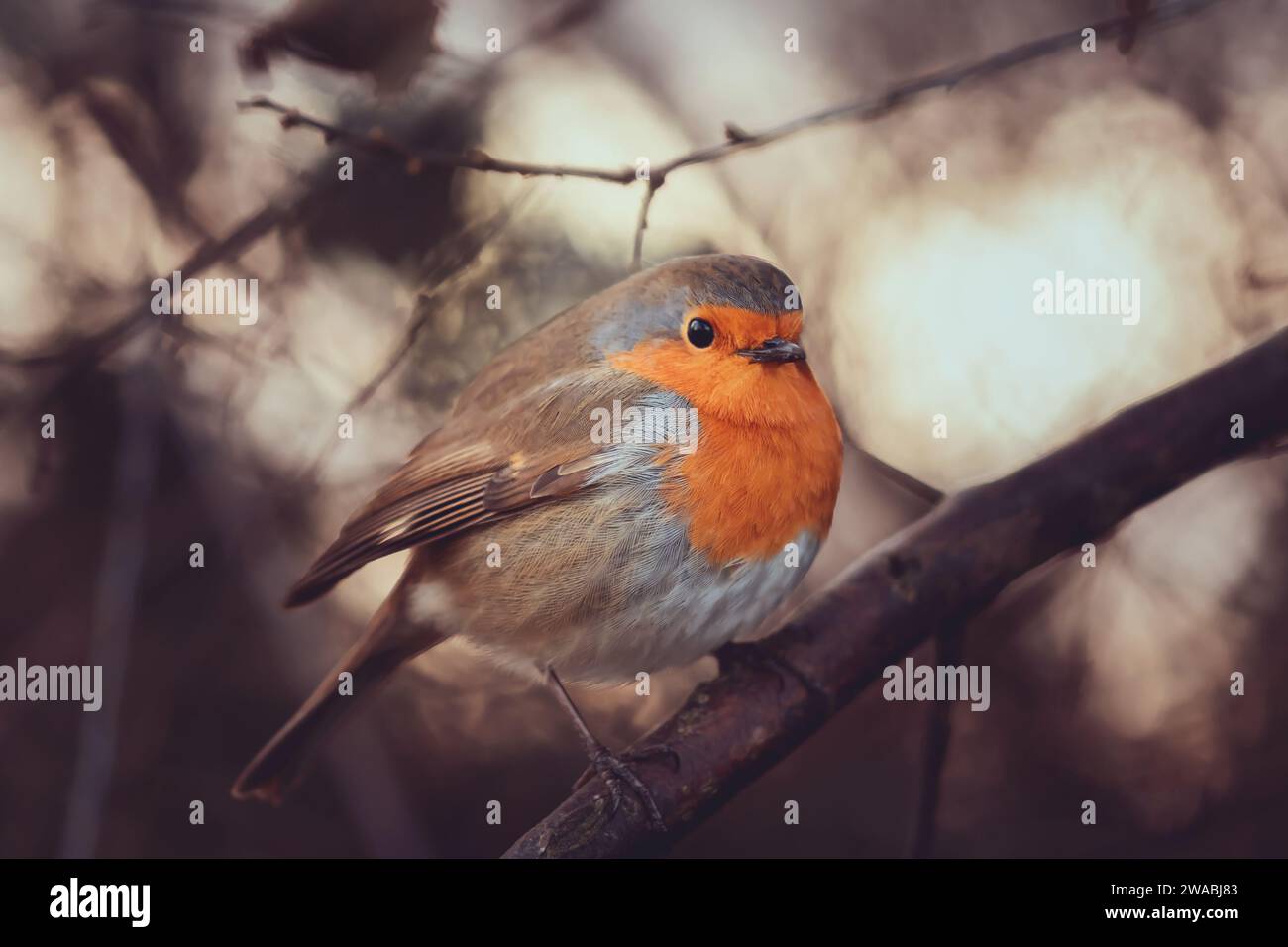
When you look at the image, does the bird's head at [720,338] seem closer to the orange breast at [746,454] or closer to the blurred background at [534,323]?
the orange breast at [746,454]

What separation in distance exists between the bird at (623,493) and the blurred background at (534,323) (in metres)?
0.15

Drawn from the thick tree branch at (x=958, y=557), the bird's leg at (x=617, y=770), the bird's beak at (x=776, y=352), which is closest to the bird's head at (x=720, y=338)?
the bird's beak at (x=776, y=352)

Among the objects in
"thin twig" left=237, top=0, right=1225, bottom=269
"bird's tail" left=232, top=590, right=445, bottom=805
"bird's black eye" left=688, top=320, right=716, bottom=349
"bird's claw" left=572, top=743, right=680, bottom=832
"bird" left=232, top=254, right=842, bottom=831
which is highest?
"thin twig" left=237, top=0, right=1225, bottom=269

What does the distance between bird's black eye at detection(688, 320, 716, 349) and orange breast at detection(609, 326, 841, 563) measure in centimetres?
2

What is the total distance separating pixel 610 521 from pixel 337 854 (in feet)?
2.95

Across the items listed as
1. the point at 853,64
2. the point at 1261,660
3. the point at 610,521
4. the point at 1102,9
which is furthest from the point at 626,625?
the point at 1102,9

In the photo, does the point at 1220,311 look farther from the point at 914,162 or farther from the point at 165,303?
the point at 165,303

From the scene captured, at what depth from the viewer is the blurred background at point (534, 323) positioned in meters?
2.04

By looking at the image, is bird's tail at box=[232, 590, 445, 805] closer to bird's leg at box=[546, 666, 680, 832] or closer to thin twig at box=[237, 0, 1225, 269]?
bird's leg at box=[546, 666, 680, 832]

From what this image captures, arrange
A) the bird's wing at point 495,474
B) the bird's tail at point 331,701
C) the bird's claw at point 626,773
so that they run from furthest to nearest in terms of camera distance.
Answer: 1. the bird's tail at point 331,701
2. the bird's wing at point 495,474
3. the bird's claw at point 626,773

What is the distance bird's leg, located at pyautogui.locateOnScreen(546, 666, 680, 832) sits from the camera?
1715 millimetres

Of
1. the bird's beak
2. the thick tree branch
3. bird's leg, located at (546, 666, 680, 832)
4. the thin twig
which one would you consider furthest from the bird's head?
bird's leg, located at (546, 666, 680, 832)

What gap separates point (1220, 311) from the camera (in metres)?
2.09

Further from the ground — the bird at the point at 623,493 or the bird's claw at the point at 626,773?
the bird at the point at 623,493
